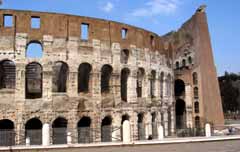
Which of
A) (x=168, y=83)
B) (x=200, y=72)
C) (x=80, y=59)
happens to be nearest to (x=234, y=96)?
(x=200, y=72)

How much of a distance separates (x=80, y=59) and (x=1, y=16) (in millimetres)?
4934

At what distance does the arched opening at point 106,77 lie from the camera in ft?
71.8

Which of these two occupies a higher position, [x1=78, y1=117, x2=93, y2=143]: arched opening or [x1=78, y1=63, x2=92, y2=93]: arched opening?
[x1=78, y1=63, x2=92, y2=93]: arched opening

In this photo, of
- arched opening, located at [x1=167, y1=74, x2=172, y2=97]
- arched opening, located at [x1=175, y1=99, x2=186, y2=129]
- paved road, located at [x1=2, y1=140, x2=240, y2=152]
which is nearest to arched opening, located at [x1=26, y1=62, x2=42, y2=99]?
arched opening, located at [x1=167, y1=74, x2=172, y2=97]

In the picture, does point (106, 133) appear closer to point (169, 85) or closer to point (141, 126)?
point (141, 126)

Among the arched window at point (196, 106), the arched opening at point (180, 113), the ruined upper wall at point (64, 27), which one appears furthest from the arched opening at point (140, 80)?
the arched opening at point (180, 113)

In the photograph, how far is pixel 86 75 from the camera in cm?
2323

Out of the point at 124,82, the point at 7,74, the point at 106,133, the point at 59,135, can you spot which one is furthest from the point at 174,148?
the point at 7,74

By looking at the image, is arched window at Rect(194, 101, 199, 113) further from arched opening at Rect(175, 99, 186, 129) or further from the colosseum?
the colosseum

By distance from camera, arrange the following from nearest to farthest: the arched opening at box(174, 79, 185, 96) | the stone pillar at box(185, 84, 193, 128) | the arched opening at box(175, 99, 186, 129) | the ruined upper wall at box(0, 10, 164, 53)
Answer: the ruined upper wall at box(0, 10, 164, 53), the stone pillar at box(185, 84, 193, 128), the arched opening at box(175, 99, 186, 129), the arched opening at box(174, 79, 185, 96)

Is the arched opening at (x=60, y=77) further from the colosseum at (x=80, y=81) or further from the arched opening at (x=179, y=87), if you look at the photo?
the arched opening at (x=179, y=87)

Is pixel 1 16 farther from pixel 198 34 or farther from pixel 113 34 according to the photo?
pixel 198 34

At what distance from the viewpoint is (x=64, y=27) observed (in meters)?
19.9

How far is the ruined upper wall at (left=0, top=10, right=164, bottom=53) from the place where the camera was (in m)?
19.1
